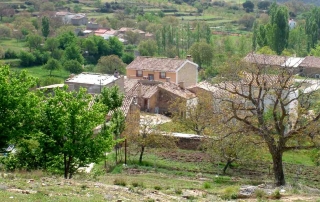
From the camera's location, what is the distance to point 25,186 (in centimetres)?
1580

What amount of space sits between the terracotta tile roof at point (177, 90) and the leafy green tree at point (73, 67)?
28128 mm

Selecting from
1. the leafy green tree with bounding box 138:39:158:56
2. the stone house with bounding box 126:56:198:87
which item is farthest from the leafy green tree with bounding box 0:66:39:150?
the leafy green tree with bounding box 138:39:158:56

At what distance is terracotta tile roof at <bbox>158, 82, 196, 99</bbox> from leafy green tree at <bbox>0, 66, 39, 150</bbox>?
2625 centimetres

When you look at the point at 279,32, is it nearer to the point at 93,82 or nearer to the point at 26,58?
the point at 93,82

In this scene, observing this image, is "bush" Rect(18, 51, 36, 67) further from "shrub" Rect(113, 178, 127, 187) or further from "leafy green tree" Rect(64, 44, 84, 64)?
"shrub" Rect(113, 178, 127, 187)

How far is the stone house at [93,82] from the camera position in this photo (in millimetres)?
47562

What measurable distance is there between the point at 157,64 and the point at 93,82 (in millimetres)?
9056

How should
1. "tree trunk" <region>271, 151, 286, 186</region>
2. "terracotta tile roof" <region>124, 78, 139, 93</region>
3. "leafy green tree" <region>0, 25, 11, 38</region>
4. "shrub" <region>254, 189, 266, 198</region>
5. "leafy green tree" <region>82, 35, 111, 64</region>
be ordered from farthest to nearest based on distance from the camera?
"leafy green tree" <region>0, 25, 11, 38</region>, "leafy green tree" <region>82, 35, 111, 64</region>, "terracotta tile roof" <region>124, 78, 139, 93</region>, "tree trunk" <region>271, 151, 286, 186</region>, "shrub" <region>254, 189, 266, 198</region>

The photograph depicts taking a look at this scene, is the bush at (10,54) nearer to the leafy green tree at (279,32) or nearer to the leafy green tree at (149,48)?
the leafy green tree at (149,48)

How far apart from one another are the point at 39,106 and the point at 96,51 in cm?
6389

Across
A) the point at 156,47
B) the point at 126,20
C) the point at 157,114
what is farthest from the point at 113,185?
the point at 126,20

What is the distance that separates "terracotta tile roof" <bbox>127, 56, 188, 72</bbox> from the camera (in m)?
54.4

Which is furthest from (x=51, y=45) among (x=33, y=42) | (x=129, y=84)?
(x=129, y=84)

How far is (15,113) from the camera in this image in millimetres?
20734
